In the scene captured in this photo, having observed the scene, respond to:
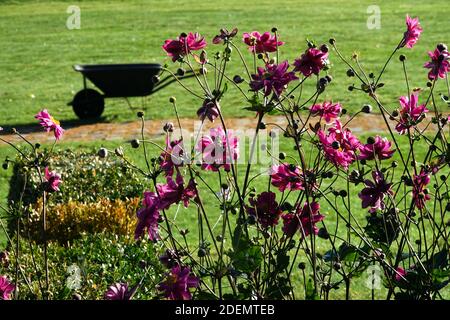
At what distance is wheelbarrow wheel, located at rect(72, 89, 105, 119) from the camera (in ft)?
36.1

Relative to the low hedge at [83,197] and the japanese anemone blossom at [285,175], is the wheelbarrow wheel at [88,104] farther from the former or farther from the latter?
the japanese anemone blossom at [285,175]

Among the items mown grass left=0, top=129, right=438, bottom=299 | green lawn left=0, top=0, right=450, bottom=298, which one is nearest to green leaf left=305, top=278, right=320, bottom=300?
mown grass left=0, top=129, right=438, bottom=299

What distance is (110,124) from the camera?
1076 cm

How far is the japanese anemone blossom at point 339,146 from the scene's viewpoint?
2.91 meters

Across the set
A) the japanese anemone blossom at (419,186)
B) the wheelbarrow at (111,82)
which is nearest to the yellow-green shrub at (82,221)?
the japanese anemone blossom at (419,186)

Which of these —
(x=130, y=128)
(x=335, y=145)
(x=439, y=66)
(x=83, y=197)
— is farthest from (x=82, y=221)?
(x=130, y=128)

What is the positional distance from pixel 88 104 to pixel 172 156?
8438 millimetres

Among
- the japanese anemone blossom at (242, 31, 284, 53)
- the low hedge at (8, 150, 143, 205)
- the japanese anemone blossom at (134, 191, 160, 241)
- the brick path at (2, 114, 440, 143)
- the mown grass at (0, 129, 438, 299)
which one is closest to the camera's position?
the japanese anemone blossom at (134, 191, 160, 241)

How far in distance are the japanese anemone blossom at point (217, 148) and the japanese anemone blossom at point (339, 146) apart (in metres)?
0.31

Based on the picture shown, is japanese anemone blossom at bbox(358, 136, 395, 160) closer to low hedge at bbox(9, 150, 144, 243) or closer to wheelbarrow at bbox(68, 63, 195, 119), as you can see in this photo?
low hedge at bbox(9, 150, 144, 243)

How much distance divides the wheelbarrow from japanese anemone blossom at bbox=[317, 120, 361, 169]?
7.81 meters
